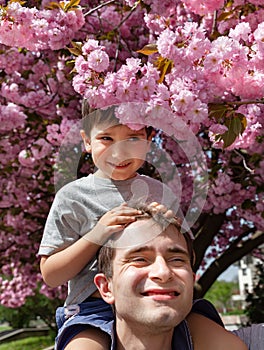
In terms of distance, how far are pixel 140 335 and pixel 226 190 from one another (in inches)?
179

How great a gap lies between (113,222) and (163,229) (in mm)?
192

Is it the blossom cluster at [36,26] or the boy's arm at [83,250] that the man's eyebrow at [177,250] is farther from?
the blossom cluster at [36,26]

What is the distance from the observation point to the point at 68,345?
243 cm

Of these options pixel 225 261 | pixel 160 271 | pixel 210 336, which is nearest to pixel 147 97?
pixel 160 271

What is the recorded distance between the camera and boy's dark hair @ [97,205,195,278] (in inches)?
90.9

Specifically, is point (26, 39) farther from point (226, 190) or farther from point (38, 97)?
point (226, 190)

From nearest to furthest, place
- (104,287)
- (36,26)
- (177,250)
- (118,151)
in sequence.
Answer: (177,250) < (104,287) < (118,151) < (36,26)

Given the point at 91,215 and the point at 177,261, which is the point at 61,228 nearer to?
the point at 91,215

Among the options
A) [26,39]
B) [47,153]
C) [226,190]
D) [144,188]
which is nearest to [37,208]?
[47,153]

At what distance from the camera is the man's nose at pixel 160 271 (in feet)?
7.03

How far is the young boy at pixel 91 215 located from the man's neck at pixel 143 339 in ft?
0.41

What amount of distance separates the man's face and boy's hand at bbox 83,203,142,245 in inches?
1.6

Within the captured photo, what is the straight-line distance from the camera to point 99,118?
2791 millimetres

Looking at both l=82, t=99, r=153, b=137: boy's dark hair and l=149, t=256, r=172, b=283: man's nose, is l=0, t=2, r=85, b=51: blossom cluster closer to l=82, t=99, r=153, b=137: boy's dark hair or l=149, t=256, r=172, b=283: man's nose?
l=82, t=99, r=153, b=137: boy's dark hair
